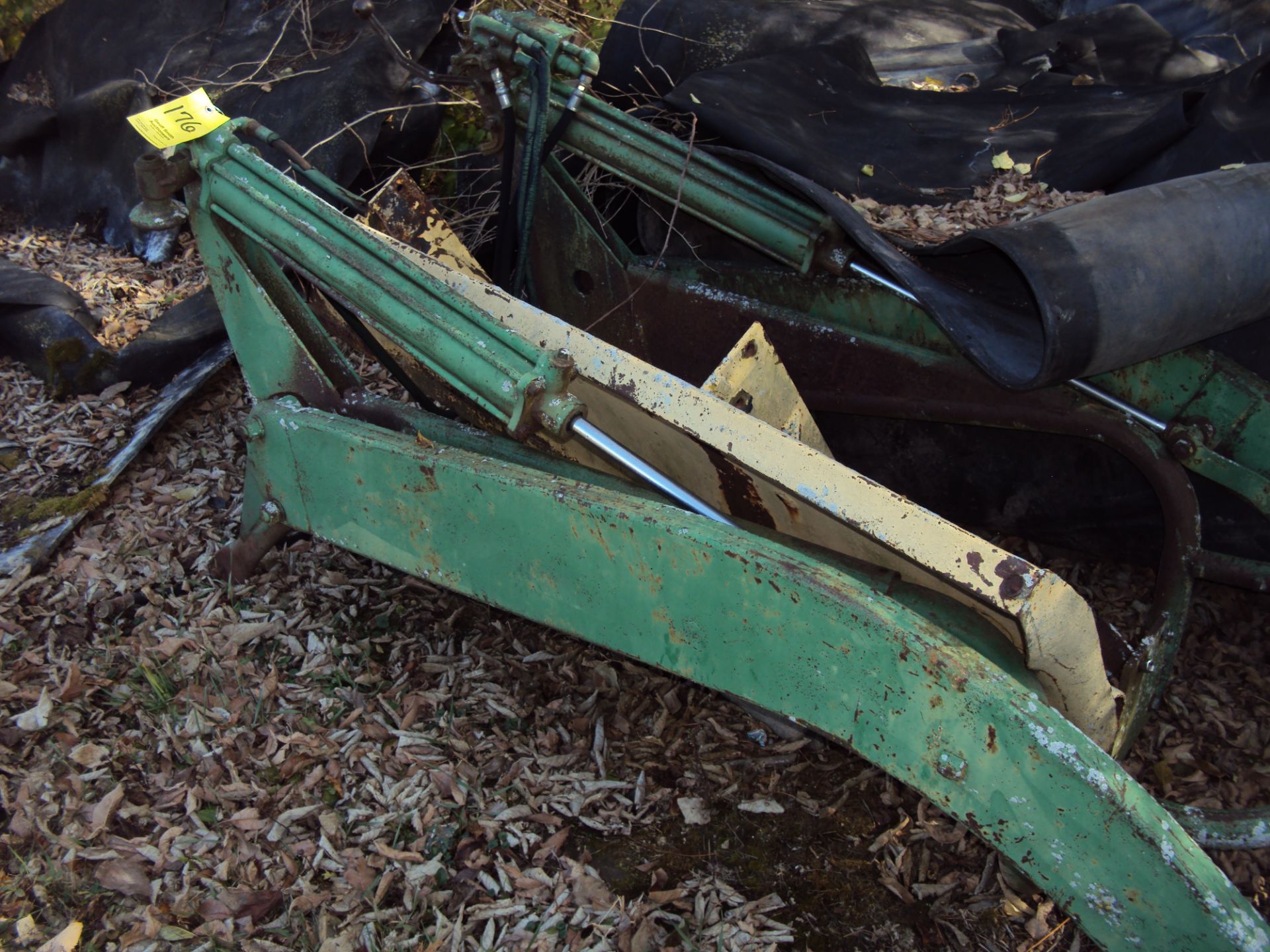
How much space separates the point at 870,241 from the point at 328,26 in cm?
324

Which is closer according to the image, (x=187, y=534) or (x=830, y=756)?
(x=830, y=756)

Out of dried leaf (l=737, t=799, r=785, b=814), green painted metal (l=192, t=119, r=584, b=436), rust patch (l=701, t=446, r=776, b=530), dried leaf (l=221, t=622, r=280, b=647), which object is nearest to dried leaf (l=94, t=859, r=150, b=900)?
dried leaf (l=221, t=622, r=280, b=647)

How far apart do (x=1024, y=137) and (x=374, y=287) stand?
2312 millimetres

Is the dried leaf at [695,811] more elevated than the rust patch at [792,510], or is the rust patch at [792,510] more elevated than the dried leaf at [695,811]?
the rust patch at [792,510]

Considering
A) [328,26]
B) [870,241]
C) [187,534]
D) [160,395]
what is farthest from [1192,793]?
[328,26]

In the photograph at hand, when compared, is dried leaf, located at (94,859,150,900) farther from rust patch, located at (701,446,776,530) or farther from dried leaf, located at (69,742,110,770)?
rust patch, located at (701,446,776,530)

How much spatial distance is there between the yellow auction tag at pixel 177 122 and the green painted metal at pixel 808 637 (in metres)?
0.85

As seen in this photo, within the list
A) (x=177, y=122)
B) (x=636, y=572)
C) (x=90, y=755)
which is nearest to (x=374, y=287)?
(x=177, y=122)

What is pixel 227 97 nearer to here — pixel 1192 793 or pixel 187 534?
pixel 187 534

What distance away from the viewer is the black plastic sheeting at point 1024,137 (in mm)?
2248

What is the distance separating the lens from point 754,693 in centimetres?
202

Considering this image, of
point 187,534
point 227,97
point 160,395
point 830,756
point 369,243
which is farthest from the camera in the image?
point 227,97

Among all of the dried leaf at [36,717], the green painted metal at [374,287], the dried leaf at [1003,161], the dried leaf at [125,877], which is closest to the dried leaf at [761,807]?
the green painted metal at [374,287]

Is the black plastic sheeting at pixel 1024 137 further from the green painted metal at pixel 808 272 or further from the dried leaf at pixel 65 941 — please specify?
the dried leaf at pixel 65 941
